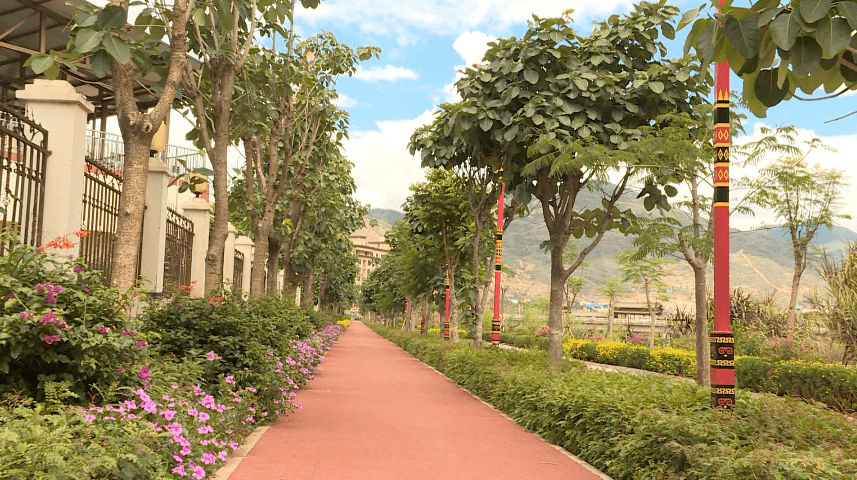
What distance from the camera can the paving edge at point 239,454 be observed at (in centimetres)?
622

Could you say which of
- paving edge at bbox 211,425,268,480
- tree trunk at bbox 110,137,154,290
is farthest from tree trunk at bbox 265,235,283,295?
tree trunk at bbox 110,137,154,290

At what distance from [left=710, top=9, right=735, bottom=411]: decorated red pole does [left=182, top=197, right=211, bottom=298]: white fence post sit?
12509mm

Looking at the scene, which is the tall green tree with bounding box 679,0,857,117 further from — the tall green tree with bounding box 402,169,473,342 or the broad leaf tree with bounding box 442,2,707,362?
the tall green tree with bounding box 402,169,473,342

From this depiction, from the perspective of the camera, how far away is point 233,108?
1183cm

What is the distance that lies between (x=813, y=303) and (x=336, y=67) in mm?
11991

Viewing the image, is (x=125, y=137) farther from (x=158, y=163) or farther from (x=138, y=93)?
(x=138, y=93)

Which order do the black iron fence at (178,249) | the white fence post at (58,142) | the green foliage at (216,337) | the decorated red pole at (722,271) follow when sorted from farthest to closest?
the black iron fence at (178,249) → the green foliage at (216,337) → the white fence post at (58,142) → the decorated red pole at (722,271)

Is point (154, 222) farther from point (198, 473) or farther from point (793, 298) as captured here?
point (793, 298)

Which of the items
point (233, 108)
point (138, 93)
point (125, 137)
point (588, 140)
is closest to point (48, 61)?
point (125, 137)

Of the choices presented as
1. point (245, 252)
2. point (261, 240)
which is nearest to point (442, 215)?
point (245, 252)

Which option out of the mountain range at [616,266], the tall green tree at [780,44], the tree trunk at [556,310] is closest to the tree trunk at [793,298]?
the tree trunk at [556,310]

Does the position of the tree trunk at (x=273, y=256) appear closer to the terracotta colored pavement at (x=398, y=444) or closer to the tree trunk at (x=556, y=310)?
the terracotta colored pavement at (x=398, y=444)

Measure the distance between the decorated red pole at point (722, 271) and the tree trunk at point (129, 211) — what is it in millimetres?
5132

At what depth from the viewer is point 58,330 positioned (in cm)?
478
